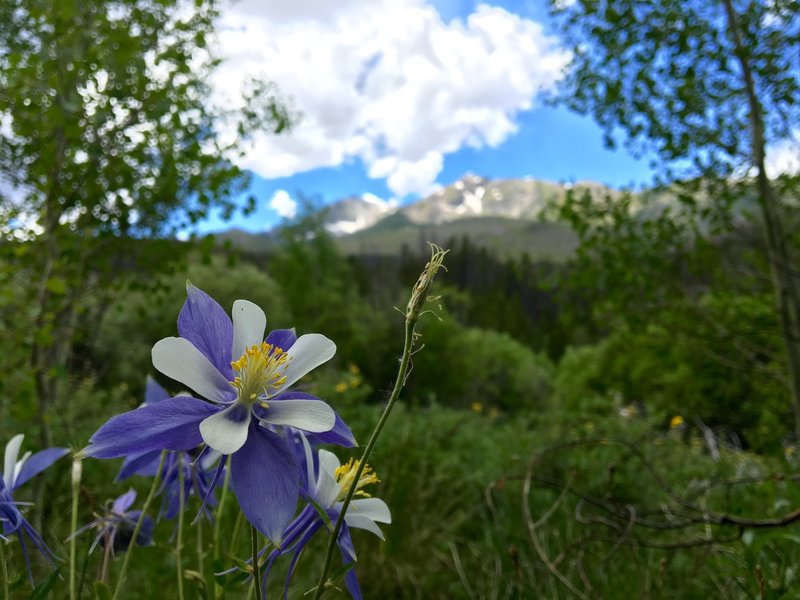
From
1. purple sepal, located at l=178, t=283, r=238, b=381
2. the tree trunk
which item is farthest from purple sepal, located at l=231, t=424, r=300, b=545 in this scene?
the tree trunk

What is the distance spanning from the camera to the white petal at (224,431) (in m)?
0.55

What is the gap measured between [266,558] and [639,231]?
4095 mm

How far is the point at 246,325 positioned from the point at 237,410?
0.35ft

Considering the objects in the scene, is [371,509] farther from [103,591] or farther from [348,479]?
[103,591]

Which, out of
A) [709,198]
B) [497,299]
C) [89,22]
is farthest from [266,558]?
[497,299]

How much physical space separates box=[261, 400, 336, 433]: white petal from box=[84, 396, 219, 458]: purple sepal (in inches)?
3.1

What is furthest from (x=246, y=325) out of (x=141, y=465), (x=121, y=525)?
(x=121, y=525)

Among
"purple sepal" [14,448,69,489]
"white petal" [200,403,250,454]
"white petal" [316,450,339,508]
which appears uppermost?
"white petal" [200,403,250,454]

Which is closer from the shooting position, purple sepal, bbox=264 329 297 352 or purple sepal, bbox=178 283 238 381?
purple sepal, bbox=178 283 238 381

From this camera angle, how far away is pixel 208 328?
686 mm

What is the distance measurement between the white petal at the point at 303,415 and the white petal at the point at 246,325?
9 cm

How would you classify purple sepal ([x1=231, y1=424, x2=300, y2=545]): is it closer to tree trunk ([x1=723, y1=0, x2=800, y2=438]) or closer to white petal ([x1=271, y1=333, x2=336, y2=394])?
white petal ([x1=271, y1=333, x2=336, y2=394])

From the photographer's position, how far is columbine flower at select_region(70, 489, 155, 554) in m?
0.90

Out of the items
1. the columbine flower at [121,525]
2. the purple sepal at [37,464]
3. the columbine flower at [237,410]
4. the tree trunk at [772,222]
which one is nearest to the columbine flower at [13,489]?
the purple sepal at [37,464]
